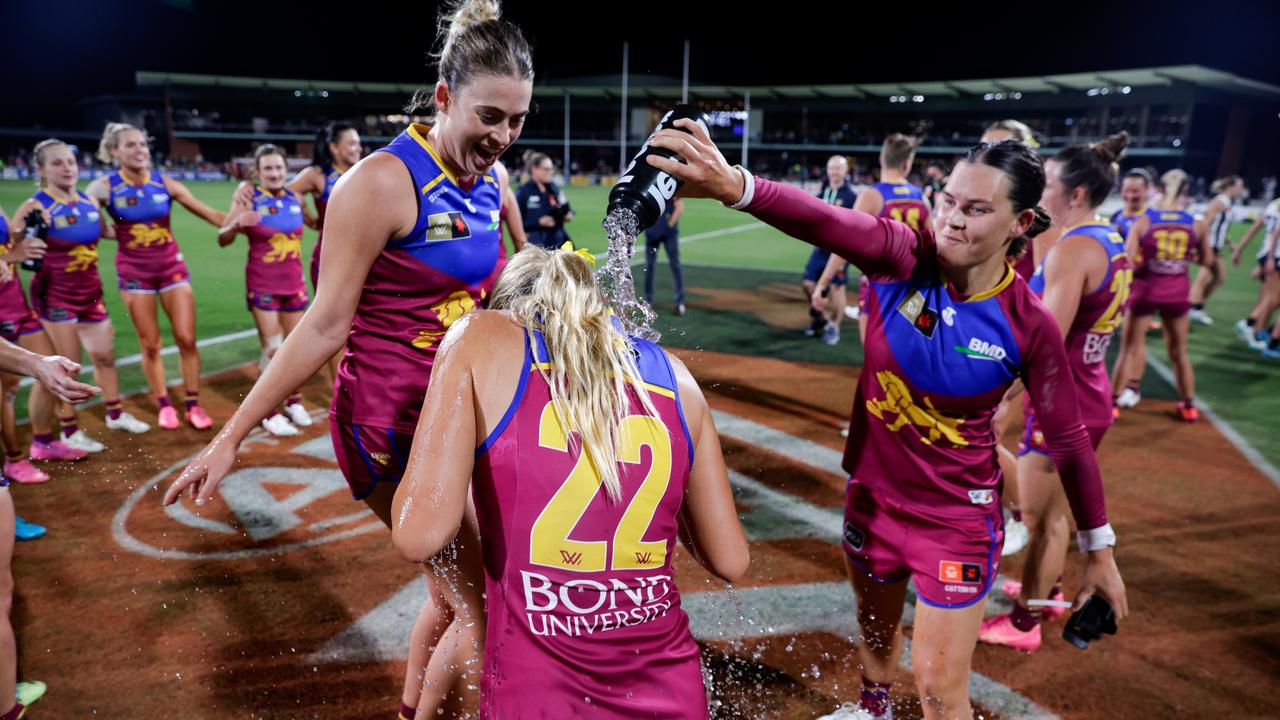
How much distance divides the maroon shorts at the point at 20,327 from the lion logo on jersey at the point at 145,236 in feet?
3.21

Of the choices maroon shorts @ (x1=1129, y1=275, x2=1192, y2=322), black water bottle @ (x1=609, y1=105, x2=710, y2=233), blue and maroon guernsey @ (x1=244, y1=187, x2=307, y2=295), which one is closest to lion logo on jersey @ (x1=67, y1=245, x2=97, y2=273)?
blue and maroon guernsey @ (x1=244, y1=187, x2=307, y2=295)

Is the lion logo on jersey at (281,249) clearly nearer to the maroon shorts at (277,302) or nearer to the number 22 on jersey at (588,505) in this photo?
the maroon shorts at (277,302)

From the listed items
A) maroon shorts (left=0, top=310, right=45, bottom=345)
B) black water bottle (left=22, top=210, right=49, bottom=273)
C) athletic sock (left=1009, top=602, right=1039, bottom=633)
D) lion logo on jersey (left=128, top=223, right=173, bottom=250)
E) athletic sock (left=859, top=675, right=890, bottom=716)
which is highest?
black water bottle (left=22, top=210, right=49, bottom=273)

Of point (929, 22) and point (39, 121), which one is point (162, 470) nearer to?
point (929, 22)

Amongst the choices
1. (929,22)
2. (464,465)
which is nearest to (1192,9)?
(929,22)

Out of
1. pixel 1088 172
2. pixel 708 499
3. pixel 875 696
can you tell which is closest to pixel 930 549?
pixel 875 696

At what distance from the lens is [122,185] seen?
6668 millimetres

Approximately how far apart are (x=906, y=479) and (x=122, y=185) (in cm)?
705

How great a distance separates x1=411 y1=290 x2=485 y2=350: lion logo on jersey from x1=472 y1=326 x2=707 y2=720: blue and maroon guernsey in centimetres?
95

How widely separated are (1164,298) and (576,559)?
8.82 metres

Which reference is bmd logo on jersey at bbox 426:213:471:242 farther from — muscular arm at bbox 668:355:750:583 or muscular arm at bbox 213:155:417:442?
muscular arm at bbox 668:355:750:583

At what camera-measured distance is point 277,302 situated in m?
7.41

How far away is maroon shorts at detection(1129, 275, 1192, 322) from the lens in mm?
8258

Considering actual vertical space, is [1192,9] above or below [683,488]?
above
